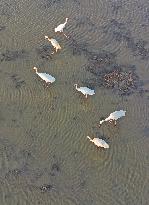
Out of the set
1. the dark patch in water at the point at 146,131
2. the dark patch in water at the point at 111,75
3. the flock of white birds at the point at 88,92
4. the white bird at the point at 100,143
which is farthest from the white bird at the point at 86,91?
the dark patch in water at the point at 146,131

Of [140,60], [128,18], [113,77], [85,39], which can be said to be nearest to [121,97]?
[113,77]

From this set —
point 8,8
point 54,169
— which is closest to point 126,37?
point 8,8

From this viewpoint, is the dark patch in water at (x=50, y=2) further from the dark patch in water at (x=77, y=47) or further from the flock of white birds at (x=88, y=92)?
the flock of white birds at (x=88, y=92)

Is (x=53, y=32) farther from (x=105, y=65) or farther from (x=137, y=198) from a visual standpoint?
(x=137, y=198)

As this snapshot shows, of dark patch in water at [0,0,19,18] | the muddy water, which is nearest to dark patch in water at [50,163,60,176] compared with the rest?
the muddy water

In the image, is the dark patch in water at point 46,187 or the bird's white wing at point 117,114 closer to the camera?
the dark patch in water at point 46,187

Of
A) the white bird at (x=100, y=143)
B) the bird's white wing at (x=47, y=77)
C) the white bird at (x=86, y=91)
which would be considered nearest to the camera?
the white bird at (x=100, y=143)
